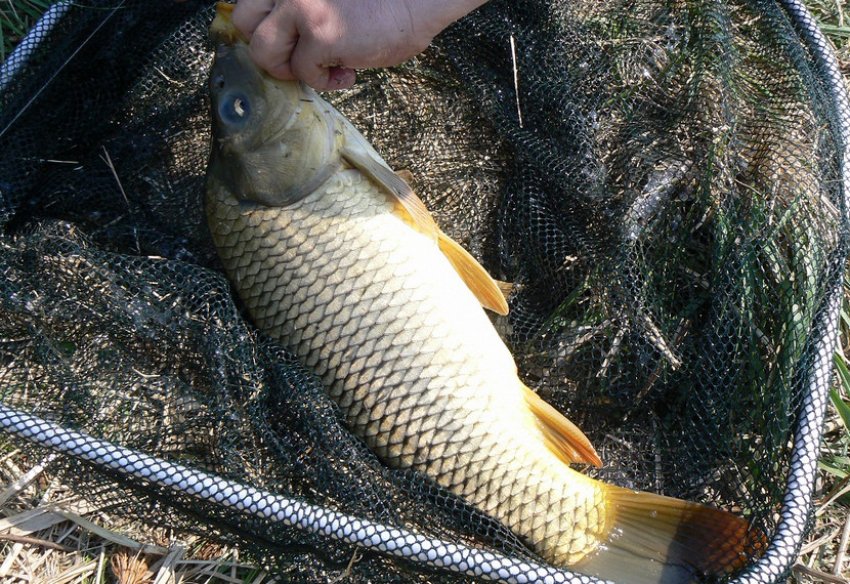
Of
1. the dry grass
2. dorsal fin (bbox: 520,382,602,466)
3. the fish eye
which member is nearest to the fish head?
the fish eye

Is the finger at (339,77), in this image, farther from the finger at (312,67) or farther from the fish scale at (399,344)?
the fish scale at (399,344)

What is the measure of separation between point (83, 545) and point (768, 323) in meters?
1.66

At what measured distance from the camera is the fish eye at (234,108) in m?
1.65

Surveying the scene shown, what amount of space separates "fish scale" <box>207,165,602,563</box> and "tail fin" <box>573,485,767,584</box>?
0.05 metres

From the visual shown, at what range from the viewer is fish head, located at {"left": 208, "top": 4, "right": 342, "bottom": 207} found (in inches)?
64.4

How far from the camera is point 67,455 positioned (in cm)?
143

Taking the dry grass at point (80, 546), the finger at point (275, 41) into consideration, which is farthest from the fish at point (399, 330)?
the dry grass at point (80, 546)

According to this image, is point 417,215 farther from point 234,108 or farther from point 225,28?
point 225,28

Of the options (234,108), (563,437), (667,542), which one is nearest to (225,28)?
(234,108)

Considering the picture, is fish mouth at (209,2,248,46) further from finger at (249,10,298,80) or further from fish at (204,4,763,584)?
finger at (249,10,298,80)

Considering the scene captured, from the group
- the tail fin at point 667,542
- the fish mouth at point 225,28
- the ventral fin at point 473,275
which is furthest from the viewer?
the ventral fin at point 473,275

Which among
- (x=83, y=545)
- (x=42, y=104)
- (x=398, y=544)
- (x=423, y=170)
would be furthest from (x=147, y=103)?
(x=398, y=544)

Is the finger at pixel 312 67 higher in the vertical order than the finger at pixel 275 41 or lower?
lower

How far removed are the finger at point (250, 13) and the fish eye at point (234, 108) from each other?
186 mm
